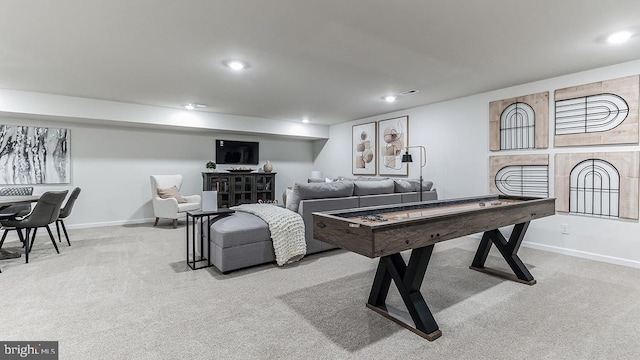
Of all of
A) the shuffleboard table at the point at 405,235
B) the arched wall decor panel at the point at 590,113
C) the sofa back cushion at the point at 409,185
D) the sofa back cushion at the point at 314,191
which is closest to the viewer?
the shuffleboard table at the point at 405,235

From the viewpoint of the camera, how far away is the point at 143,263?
3.37 meters

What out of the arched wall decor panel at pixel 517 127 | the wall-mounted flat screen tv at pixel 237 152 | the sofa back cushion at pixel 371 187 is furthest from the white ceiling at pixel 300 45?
the wall-mounted flat screen tv at pixel 237 152

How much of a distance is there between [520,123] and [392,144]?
2285 millimetres

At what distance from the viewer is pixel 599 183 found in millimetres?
3529

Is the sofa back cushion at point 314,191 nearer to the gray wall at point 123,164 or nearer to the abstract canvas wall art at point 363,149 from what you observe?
the abstract canvas wall art at point 363,149

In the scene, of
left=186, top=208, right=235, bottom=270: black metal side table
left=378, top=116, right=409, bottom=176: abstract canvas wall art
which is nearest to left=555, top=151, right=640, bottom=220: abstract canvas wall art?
left=378, top=116, right=409, bottom=176: abstract canvas wall art

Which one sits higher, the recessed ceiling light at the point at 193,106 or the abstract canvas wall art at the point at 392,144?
the recessed ceiling light at the point at 193,106

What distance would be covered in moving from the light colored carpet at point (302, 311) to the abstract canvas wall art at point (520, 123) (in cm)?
160

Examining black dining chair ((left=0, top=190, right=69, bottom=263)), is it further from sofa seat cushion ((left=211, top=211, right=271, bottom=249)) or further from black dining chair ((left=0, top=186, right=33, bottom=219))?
sofa seat cushion ((left=211, top=211, right=271, bottom=249))

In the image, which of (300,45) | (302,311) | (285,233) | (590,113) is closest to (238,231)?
(285,233)

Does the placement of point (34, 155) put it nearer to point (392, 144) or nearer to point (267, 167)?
point (267, 167)

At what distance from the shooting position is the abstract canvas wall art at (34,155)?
4.82 metres

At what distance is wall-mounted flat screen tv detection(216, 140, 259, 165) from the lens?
6.77m

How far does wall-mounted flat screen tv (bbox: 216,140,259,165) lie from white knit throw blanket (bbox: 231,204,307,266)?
142 inches
